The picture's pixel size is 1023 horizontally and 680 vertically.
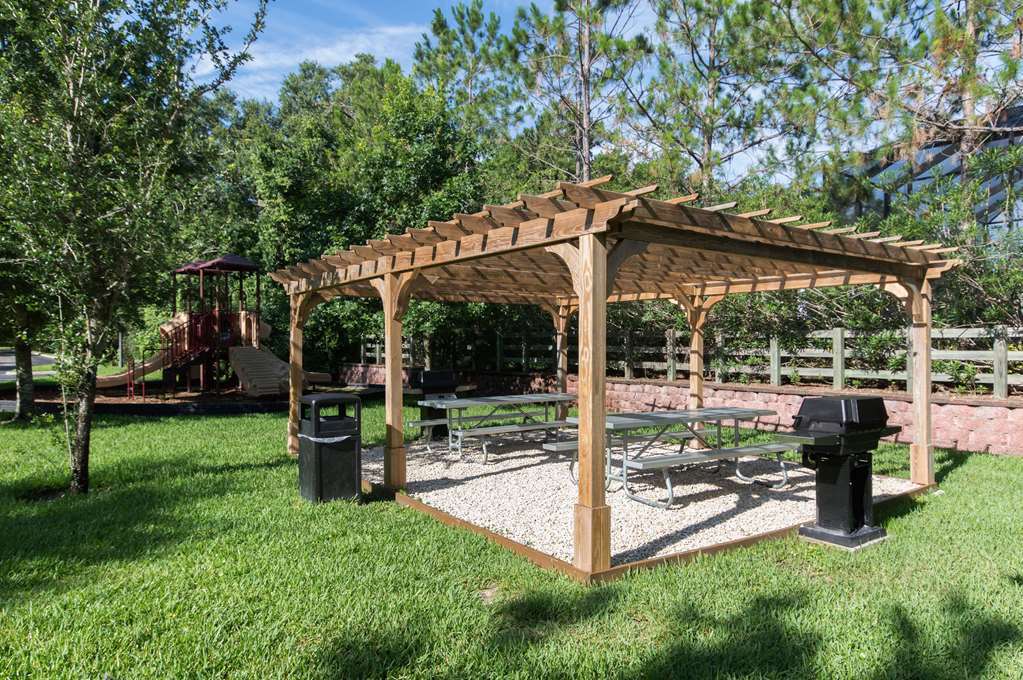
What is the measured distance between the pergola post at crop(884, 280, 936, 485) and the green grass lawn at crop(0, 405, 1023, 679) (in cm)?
91

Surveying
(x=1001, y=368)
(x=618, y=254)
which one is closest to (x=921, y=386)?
(x=1001, y=368)

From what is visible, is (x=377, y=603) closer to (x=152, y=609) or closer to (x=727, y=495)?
(x=152, y=609)

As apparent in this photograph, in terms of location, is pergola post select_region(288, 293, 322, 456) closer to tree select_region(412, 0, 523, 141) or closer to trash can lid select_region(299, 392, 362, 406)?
trash can lid select_region(299, 392, 362, 406)

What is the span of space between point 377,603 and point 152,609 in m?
1.21

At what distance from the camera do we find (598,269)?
13.5 ft

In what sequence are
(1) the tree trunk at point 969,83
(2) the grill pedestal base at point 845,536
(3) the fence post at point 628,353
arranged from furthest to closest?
(3) the fence post at point 628,353 → (1) the tree trunk at point 969,83 → (2) the grill pedestal base at point 845,536

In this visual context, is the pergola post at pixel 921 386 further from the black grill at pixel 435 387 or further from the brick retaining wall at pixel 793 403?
the black grill at pixel 435 387

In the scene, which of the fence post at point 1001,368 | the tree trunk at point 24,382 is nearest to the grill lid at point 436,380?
the tree trunk at point 24,382

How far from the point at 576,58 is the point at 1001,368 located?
10.4 metres

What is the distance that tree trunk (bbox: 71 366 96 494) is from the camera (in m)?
6.21

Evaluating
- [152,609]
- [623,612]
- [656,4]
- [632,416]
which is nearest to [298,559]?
[152,609]

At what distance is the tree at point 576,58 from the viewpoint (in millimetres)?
14039

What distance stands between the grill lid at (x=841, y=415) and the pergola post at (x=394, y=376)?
3721 mm

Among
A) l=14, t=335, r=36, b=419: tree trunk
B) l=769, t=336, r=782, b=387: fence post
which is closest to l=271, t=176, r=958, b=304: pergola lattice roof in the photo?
l=769, t=336, r=782, b=387: fence post
